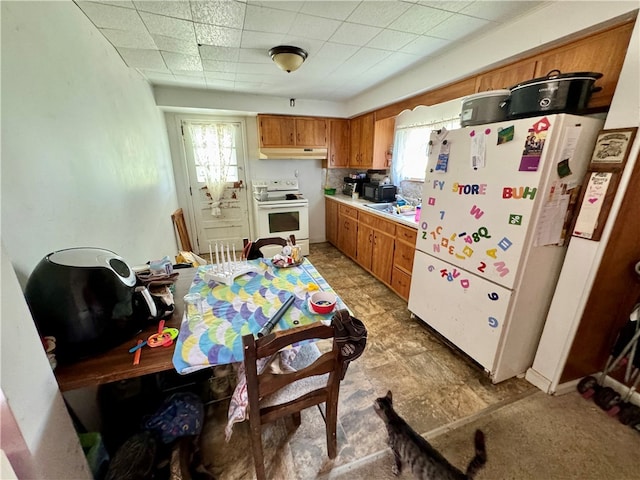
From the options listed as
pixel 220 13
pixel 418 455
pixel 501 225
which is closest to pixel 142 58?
pixel 220 13

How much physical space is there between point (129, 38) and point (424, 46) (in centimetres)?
220

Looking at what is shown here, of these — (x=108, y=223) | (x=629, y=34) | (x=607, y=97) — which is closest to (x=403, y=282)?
(x=607, y=97)

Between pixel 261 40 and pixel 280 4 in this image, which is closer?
pixel 280 4

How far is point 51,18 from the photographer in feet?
3.93

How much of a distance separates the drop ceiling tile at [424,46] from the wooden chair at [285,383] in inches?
85.9

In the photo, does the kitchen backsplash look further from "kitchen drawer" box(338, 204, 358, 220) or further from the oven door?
the oven door

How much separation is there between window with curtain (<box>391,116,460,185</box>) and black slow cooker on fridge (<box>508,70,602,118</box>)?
1.50 metres

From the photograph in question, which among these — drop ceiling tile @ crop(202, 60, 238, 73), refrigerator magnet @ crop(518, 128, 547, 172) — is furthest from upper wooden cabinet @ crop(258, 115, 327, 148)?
refrigerator magnet @ crop(518, 128, 547, 172)

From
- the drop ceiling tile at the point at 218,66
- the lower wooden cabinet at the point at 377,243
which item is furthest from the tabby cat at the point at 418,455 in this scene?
the drop ceiling tile at the point at 218,66

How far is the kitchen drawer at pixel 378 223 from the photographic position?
2.76 metres

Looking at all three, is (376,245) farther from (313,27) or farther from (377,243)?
(313,27)

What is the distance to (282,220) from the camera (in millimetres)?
3854

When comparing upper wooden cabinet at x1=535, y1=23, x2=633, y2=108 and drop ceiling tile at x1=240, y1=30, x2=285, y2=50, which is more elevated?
drop ceiling tile at x1=240, y1=30, x2=285, y2=50

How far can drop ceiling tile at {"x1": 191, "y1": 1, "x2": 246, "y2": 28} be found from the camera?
1.45 meters
